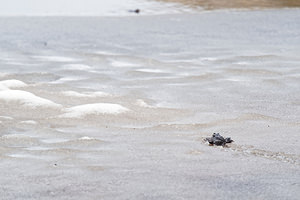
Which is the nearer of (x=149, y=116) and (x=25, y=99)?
(x=149, y=116)

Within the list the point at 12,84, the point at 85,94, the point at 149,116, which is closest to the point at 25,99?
the point at 85,94

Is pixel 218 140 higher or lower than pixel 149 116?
higher

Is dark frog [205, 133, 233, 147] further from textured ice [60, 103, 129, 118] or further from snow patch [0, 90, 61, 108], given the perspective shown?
snow patch [0, 90, 61, 108]

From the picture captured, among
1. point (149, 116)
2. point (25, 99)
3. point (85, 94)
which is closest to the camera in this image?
point (149, 116)

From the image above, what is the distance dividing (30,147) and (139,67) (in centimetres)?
414

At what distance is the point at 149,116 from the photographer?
586cm

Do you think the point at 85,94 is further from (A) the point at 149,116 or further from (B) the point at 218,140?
(B) the point at 218,140

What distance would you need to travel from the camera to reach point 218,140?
4.80m

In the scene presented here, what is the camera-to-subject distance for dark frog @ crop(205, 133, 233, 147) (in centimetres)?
480

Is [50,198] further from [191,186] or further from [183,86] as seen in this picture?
[183,86]

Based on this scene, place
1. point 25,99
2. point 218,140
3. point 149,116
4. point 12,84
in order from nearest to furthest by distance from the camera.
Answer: point 218,140 < point 149,116 < point 25,99 < point 12,84

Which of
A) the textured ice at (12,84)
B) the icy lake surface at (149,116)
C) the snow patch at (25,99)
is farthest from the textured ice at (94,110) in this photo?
the textured ice at (12,84)

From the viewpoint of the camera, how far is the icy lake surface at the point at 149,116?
3971 mm

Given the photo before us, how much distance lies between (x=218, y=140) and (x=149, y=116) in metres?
1.18
